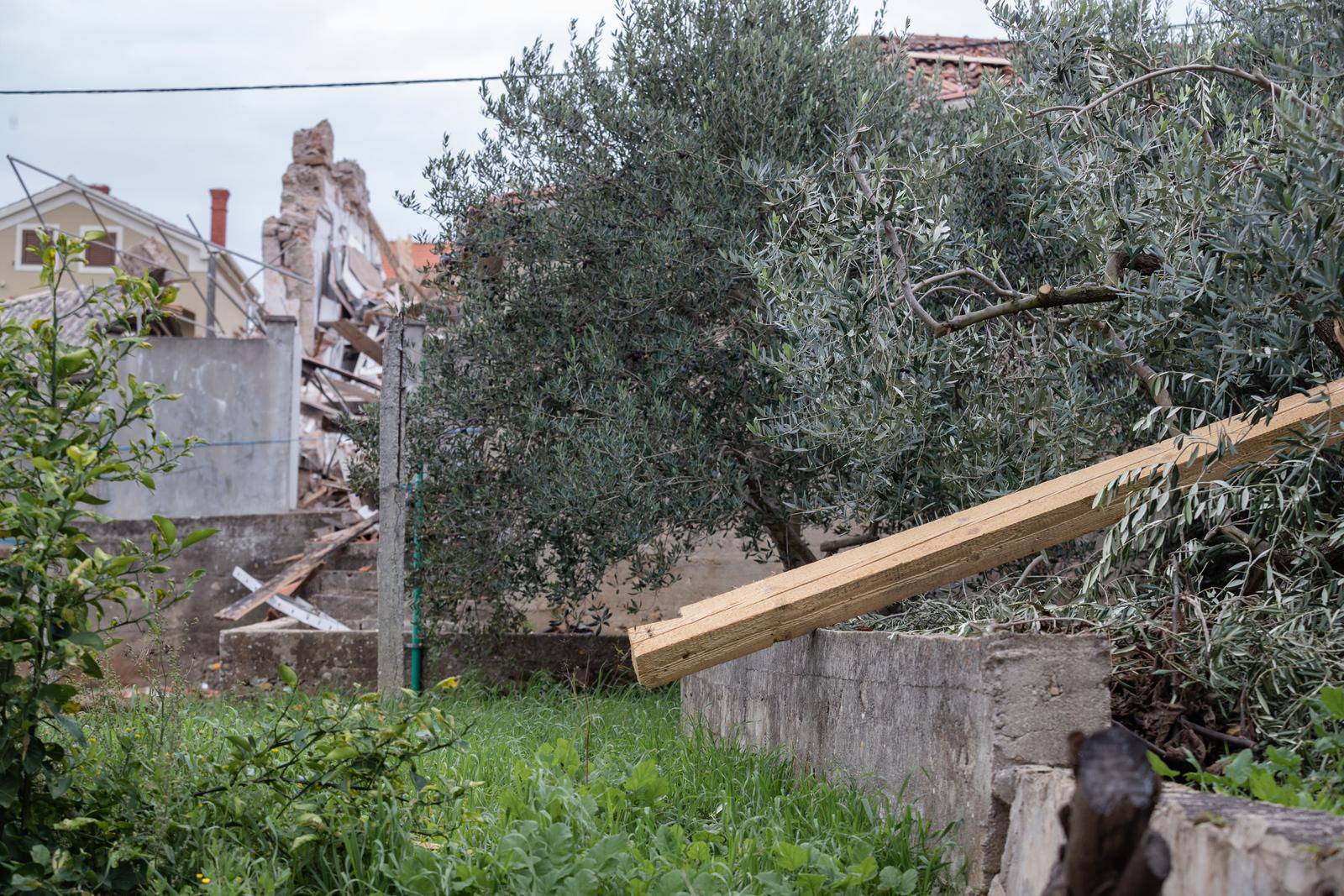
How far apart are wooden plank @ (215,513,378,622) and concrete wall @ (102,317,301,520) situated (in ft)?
4.36

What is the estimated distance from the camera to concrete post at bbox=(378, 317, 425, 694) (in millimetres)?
6680

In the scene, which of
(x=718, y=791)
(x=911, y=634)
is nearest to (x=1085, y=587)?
(x=911, y=634)

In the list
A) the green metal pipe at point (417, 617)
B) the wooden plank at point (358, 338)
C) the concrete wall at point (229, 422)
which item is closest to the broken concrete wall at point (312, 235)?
the wooden plank at point (358, 338)

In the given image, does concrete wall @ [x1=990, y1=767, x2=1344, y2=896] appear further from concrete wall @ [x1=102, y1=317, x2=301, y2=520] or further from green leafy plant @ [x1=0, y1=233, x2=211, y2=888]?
concrete wall @ [x1=102, y1=317, x2=301, y2=520]

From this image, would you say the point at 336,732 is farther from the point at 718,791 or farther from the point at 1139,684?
the point at 1139,684

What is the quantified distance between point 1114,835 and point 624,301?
5.46m

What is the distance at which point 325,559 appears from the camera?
11531 millimetres

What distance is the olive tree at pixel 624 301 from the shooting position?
254 inches

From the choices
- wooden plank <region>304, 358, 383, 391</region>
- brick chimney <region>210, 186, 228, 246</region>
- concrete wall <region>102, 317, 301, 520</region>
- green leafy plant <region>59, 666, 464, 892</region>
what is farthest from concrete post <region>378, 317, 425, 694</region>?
brick chimney <region>210, 186, 228, 246</region>

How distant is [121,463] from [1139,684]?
312 centimetres

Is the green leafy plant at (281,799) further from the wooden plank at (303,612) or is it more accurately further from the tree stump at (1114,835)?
the wooden plank at (303,612)

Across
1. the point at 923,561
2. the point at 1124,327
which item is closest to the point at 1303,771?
the point at 923,561

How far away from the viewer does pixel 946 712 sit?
3318mm

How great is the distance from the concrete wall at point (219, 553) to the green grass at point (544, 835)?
671 cm
